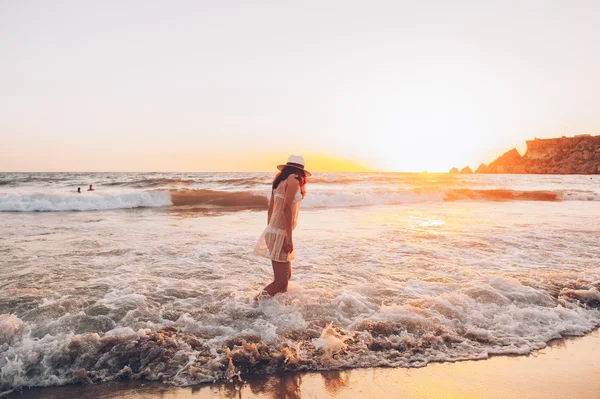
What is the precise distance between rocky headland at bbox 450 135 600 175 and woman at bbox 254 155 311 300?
123354 mm

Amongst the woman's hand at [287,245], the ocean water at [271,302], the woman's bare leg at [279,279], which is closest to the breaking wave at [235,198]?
the ocean water at [271,302]

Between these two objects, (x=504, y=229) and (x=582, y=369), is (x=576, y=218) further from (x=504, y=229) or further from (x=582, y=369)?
(x=582, y=369)

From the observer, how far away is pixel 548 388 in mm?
3145

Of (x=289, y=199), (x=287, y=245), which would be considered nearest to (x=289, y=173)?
(x=289, y=199)

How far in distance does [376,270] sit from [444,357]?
3.19 metres

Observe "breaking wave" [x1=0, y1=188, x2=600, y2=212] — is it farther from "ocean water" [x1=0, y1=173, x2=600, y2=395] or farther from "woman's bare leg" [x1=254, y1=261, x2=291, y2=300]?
"woman's bare leg" [x1=254, y1=261, x2=291, y2=300]

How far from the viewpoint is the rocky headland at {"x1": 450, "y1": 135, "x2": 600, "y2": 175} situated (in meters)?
102

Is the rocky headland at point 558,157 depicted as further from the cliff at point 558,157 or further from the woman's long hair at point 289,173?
the woman's long hair at point 289,173

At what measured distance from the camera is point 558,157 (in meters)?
112

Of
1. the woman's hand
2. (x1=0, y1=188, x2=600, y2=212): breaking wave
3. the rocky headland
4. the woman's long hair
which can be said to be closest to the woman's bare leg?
the woman's hand

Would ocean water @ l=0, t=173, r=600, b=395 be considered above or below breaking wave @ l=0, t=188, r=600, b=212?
below

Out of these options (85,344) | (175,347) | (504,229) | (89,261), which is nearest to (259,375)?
(175,347)

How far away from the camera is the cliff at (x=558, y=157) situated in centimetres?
10225

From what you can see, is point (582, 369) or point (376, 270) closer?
point (582, 369)
